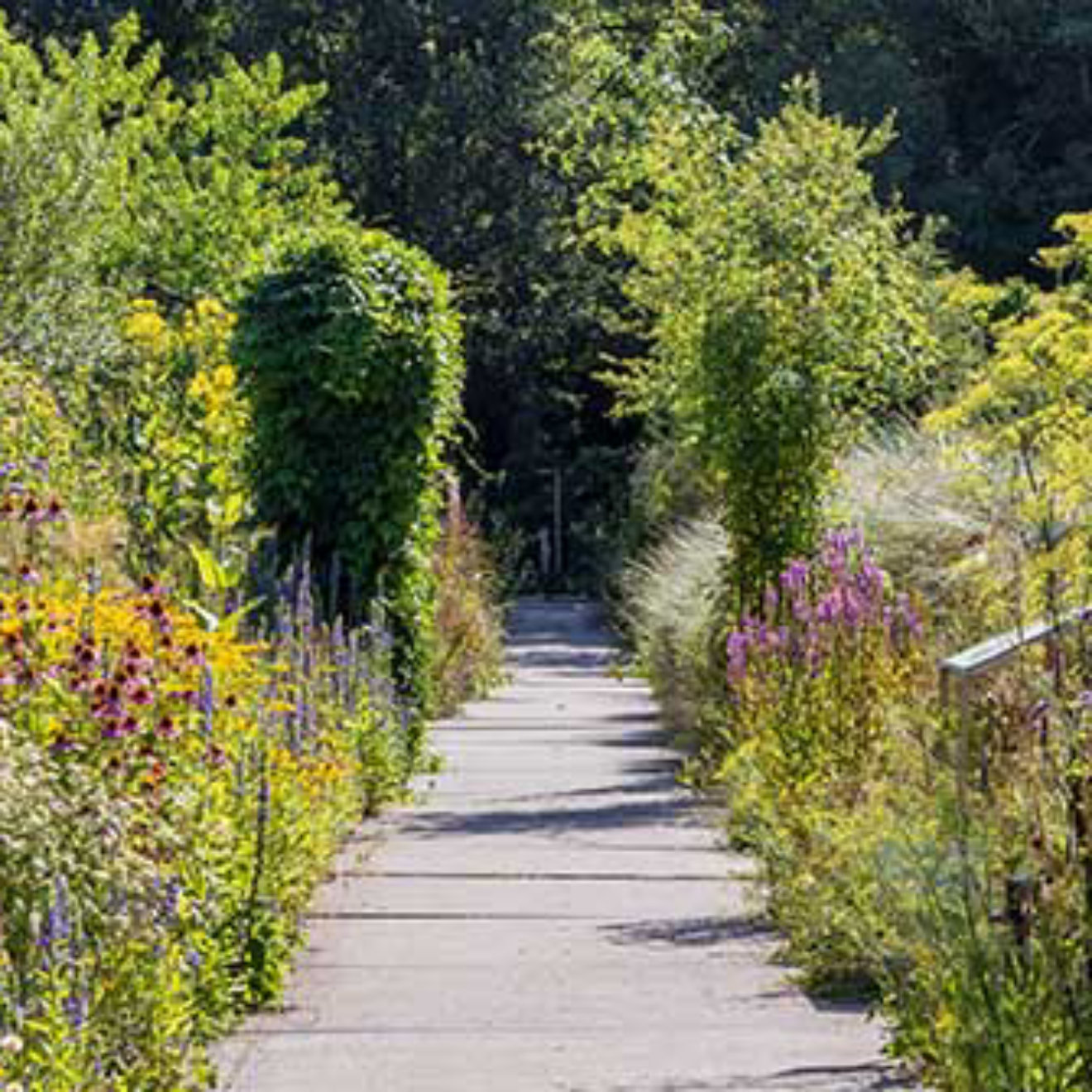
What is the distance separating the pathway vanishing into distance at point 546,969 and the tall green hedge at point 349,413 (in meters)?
1.49

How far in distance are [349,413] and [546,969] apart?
7.74m

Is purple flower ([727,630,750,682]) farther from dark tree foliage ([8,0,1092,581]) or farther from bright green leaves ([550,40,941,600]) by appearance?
dark tree foliage ([8,0,1092,581])

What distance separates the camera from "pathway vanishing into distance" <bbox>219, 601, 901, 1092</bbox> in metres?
8.37

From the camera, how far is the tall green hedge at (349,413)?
1725 cm

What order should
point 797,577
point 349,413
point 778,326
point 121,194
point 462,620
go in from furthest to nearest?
point 121,194 < point 462,620 < point 349,413 < point 778,326 < point 797,577

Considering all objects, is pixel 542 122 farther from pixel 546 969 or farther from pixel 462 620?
pixel 546 969

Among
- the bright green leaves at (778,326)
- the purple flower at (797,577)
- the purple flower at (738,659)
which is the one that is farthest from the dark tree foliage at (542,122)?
the purple flower at (738,659)

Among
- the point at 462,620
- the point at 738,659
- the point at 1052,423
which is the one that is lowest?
the point at 462,620

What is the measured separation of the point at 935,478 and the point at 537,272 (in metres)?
26.2

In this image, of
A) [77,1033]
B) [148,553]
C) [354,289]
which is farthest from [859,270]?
[77,1033]

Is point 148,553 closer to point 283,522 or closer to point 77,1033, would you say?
point 283,522

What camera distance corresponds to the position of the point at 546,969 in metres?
10.2

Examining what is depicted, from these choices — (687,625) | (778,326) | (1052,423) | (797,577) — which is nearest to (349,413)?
(778,326)

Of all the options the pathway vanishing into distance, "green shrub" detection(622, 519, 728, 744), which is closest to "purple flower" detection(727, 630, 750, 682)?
the pathway vanishing into distance
